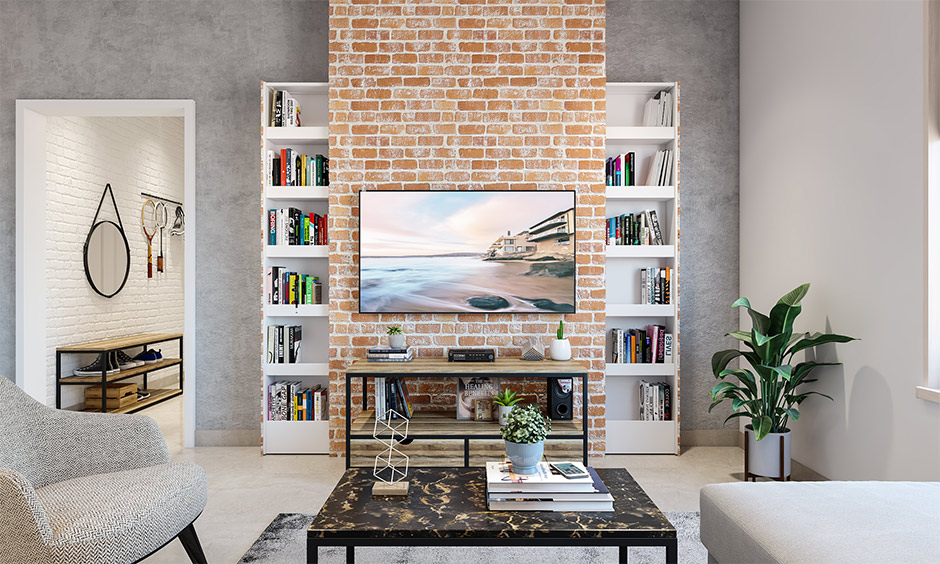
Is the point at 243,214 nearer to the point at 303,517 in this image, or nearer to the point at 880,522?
the point at 303,517

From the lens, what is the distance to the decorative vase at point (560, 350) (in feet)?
12.4

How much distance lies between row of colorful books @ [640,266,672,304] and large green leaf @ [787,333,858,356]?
95cm

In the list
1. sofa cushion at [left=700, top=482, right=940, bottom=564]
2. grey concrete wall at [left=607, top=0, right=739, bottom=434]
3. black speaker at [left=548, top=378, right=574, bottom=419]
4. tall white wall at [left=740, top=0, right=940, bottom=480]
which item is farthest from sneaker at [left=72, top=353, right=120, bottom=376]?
tall white wall at [left=740, top=0, right=940, bottom=480]

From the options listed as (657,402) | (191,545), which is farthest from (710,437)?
(191,545)

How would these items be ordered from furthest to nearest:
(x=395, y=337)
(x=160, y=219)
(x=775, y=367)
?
(x=160, y=219), (x=395, y=337), (x=775, y=367)

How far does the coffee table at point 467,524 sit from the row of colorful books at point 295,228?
237 centimetres

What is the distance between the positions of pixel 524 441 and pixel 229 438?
2.92 meters

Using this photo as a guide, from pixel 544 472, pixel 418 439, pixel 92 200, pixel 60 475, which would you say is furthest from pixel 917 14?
pixel 92 200

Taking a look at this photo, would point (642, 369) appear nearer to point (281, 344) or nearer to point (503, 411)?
point (503, 411)

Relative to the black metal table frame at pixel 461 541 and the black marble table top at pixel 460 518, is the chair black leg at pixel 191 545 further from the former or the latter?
the black metal table frame at pixel 461 541

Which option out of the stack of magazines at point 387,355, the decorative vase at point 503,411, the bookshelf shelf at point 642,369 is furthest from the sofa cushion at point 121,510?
the bookshelf shelf at point 642,369

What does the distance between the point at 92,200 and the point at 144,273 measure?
107cm

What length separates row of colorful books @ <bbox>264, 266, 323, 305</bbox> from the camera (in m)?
4.12

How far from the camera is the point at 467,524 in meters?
1.82
